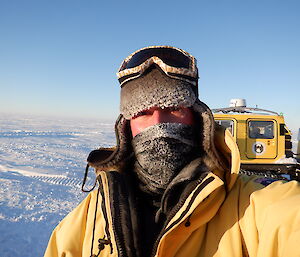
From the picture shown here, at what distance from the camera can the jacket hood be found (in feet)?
4.78

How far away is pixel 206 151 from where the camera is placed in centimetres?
156

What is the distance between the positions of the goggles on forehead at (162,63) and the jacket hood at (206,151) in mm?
196

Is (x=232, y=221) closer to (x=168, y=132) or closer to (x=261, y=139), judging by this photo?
(x=168, y=132)

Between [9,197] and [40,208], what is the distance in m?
1.63

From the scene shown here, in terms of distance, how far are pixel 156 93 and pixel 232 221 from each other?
0.78 meters

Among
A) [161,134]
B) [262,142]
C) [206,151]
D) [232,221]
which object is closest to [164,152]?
[161,134]

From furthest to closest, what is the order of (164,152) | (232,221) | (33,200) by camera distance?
(33,200)
(164,152)
(232,221)

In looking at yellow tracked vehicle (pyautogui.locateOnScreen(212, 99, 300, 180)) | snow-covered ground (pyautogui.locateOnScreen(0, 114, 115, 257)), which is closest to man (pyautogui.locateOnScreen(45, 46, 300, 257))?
snow-covered ground (pyautogui.locateOnScreen(0, 114, 115, 257))

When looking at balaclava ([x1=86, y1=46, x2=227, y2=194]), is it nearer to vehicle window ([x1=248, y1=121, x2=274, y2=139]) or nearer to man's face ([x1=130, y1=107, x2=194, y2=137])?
man's face ([x1=130, y1=107, x2=194, y2=137])

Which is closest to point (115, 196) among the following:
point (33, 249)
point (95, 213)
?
point (95, 213)

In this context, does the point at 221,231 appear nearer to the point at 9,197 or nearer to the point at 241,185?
the point at 241,185

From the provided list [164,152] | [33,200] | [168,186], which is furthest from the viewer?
[33,200]

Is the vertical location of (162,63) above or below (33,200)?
above

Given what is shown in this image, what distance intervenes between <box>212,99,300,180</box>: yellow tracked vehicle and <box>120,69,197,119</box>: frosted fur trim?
7020 mm
